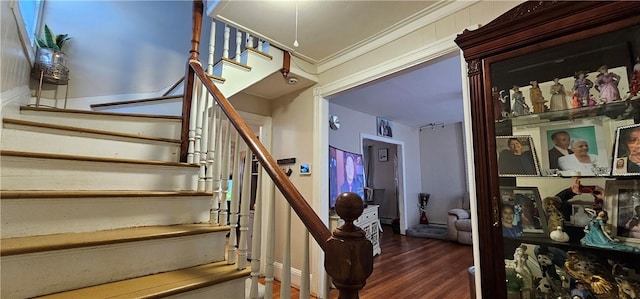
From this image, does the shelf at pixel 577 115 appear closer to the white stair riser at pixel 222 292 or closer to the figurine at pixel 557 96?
the figurine at pixel 557 96

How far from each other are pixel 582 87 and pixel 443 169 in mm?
5201

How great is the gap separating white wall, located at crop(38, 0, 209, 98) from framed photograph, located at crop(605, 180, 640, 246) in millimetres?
4115

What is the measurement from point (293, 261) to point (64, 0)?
149 inches

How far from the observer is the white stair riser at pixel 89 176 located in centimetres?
125

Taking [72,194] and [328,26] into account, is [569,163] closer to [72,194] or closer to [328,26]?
[328,26]

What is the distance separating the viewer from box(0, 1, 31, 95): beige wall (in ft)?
5.13

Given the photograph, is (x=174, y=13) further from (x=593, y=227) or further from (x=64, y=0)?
(x=593, y=227)

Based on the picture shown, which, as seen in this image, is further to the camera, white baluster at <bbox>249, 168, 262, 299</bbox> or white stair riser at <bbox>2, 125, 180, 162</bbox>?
white stair riser at <bbox>2, 125, 180, 162</bbox>

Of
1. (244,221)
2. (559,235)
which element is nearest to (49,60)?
(244,221)

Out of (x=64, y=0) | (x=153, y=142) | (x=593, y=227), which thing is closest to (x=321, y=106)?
(x=153, y=142)

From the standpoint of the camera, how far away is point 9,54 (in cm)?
172

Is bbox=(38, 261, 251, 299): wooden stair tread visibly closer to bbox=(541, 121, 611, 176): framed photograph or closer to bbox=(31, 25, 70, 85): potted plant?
bbox=(541, 121, 611, 176): framed photograph

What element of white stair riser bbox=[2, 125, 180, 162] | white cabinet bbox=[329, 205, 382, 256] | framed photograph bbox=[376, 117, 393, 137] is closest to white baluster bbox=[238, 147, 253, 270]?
white stair riser bbox=[2, 125, 180, 162]

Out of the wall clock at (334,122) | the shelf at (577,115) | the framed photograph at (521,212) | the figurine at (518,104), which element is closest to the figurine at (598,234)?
the framed photograph at (521,212)
